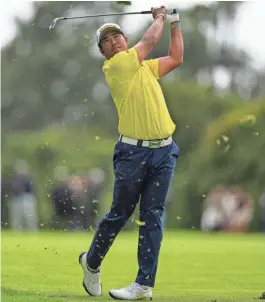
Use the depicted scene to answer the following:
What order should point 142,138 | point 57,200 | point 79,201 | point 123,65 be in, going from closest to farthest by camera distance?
1. point 123,65
2. point 142,138
3. point 57,200
4. point 79,201

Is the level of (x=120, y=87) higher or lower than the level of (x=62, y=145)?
higher

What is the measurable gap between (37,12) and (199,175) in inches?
663

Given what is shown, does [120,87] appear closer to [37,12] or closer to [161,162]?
[161,162]

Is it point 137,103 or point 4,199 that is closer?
point 137,103

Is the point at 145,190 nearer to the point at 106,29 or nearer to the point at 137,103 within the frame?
the point at 137,103

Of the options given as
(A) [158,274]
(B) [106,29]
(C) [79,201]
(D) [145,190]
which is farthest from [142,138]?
(C) [79,201]

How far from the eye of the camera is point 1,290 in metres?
9.59

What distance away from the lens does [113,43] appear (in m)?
8.95

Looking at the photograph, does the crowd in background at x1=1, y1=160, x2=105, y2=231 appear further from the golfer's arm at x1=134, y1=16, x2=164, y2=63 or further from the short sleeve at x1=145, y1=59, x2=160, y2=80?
the golfer's arm at x1=134, y1=16, x2=164, y2=63

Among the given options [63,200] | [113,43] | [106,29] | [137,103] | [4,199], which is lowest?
[4,199]

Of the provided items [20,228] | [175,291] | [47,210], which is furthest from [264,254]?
[47,210]

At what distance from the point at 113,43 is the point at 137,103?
49 centimetres

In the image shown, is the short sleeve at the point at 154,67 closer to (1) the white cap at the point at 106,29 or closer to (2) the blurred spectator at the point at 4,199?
(1) the white cap at the point at 106,29

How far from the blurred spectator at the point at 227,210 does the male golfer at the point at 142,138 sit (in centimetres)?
2147
